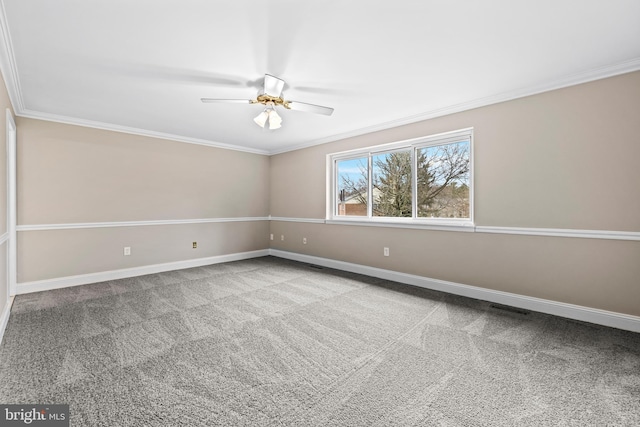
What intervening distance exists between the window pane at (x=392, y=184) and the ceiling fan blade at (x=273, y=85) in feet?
7.45

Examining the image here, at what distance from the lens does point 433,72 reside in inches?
104

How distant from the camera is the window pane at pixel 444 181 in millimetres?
3676

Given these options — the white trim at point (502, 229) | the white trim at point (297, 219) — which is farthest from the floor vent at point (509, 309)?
the white trim at point (297, 219)

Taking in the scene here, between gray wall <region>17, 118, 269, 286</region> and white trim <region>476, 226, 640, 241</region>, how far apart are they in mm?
4460

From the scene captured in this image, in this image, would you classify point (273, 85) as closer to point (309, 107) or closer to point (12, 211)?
point (309, 107)

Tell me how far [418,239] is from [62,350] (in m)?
3.90

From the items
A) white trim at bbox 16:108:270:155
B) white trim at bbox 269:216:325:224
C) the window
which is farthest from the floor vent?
white trim at bbox 16:108:270:155

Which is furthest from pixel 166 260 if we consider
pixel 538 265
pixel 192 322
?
pixel 538 265

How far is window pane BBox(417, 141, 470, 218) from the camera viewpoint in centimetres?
368

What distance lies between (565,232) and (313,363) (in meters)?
2.77

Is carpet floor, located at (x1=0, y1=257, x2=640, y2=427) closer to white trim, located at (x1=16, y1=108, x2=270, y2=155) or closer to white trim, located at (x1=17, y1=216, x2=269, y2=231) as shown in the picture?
white trim, located at (x1=17, y1=216, x2=269, y2=231)

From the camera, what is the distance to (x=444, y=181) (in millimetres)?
3854

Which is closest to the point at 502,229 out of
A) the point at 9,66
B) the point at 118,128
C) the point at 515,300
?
the point at 515,300

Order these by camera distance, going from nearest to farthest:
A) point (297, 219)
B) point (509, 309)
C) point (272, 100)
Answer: point (272, 100) < point (509, 309) < point (297, 219)
